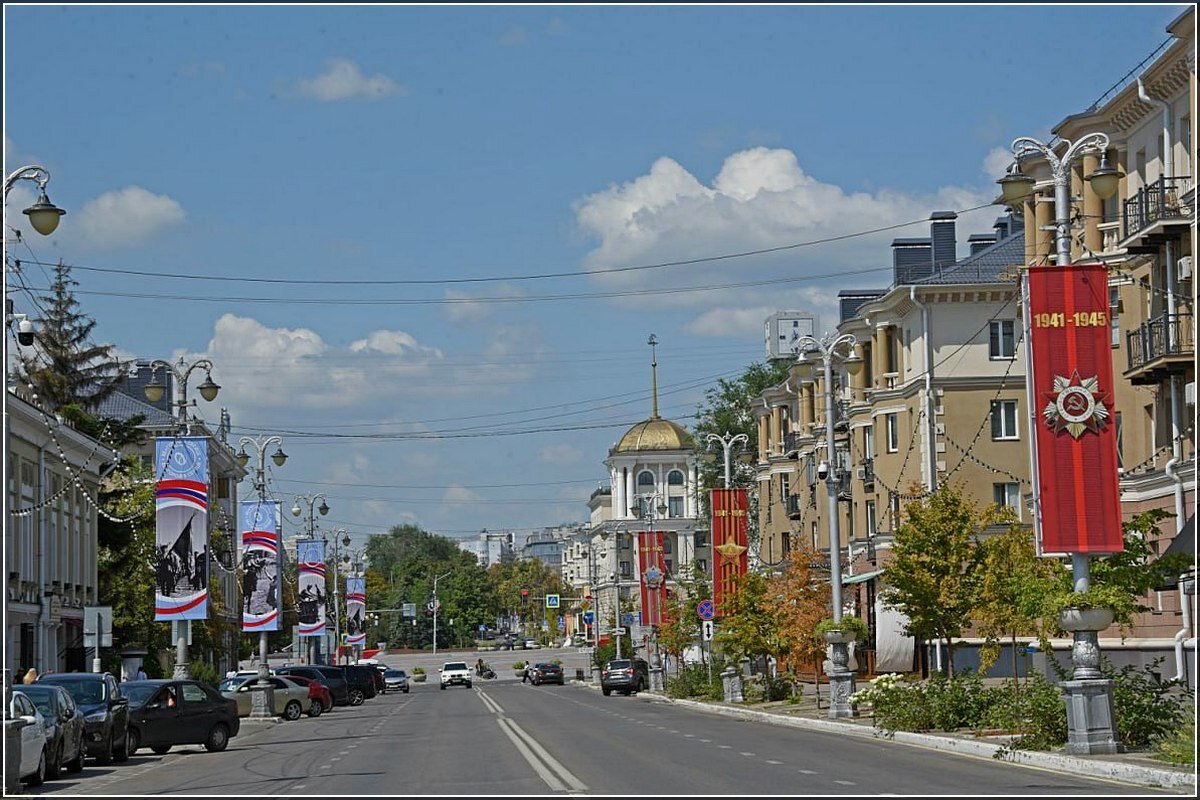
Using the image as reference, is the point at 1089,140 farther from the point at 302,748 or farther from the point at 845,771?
the point at 302,748

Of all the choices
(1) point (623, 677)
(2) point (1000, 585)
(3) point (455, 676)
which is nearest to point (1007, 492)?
(1) point (623, 677)

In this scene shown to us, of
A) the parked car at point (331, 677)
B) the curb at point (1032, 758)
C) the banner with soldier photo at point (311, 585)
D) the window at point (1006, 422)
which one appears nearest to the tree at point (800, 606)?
the curb at point (1032, 758)

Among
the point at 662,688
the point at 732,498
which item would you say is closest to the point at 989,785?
the point at 732,498

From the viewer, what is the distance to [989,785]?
19.4 metres

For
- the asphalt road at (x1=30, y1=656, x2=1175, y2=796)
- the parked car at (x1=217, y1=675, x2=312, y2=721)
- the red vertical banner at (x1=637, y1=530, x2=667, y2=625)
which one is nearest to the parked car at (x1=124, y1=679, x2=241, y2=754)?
the asphalt road at (x1=30, y1=656, x2=1175, y2=796)

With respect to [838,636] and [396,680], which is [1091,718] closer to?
[838,636]

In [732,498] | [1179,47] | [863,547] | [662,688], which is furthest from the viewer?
[662,688]

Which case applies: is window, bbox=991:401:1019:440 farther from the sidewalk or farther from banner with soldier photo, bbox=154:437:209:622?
banner with soldier photo, bbox=154:437:209:622

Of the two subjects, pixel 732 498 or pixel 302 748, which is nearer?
pixel 302 748

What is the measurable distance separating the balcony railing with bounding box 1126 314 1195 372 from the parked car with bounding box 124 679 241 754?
2283cm

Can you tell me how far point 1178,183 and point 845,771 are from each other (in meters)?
22.4

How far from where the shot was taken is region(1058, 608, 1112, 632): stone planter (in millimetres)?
23031

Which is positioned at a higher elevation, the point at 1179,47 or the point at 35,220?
the point at 1179,47

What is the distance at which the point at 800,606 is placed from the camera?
51.0 meters
